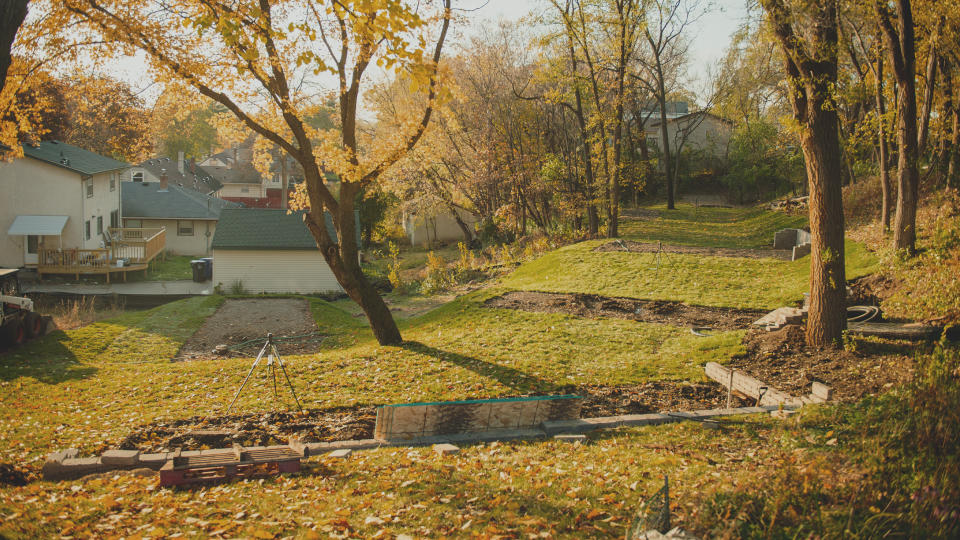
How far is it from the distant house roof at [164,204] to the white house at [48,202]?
7.35 m

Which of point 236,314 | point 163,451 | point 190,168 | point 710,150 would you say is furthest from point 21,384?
point 190,168

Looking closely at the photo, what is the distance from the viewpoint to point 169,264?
Answer: 36750 mm

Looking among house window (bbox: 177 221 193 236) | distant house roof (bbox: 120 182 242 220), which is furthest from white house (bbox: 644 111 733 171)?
house window (bbox: 177 221 193 236)

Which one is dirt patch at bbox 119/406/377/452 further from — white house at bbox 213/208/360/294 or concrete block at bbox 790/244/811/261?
white house at bbox 213/208/360/294

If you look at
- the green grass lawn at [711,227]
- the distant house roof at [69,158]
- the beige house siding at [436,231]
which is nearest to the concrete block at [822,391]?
the green grass lawn at [711,227]

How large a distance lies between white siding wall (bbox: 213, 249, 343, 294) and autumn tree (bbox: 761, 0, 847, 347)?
2087 centimetres

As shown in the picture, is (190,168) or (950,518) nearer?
(950,518)

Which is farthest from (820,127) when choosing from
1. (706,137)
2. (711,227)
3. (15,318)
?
(706,137)

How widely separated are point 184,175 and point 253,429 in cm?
5740

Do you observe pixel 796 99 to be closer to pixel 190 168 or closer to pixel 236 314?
pixel 236 314

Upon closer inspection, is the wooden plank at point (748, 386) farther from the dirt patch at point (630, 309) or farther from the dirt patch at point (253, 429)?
the dirt patch at point (253, 429)

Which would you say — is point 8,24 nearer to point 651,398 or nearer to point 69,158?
point 651,398

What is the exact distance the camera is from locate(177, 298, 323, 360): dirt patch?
1507 centimetres

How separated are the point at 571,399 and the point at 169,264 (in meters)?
35.5
